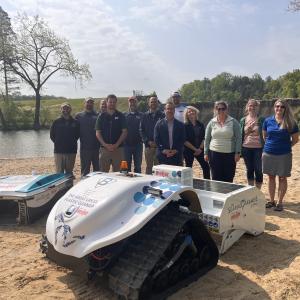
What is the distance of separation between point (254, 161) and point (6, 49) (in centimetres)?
3563

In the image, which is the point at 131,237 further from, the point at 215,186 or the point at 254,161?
the point at 254,161

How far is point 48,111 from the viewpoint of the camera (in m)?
42.7

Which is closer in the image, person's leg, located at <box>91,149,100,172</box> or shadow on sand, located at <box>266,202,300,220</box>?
shadow on sand, located at <box>266,202,300,220</box>

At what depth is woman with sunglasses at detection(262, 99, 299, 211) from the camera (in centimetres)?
642

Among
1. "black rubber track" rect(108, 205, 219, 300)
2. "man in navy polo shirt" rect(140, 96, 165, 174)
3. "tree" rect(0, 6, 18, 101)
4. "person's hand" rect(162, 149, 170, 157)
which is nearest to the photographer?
"black rubber track" rect(108, 205, 219, 300)

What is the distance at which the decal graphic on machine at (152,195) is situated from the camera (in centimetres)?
361

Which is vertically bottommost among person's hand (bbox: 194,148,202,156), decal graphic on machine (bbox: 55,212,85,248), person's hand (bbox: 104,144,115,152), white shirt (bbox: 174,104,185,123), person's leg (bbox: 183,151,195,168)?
decal graphic on machine (bbox: 55,212,85,248)

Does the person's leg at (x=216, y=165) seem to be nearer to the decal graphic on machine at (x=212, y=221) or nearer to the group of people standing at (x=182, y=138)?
the group of people standing at (x=182, y=138)

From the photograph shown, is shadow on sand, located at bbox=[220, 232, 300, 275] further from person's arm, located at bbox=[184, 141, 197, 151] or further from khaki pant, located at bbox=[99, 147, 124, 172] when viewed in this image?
khaki pant, located at bbox=[99, 147, 124, 172]

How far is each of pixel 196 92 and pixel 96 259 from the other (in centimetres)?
8822

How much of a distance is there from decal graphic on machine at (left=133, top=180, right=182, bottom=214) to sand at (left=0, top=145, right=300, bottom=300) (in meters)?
0.83

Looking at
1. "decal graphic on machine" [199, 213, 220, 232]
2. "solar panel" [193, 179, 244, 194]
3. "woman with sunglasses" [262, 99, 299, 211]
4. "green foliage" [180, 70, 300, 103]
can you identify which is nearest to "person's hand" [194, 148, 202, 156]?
"woman with sunglasses" [262, 99, 299, 211]

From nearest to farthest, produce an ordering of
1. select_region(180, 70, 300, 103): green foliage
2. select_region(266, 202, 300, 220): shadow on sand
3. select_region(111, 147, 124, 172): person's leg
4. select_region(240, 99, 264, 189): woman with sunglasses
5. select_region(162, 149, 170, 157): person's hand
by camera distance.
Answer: select_region(266, 202, 300, 220): shadow on sand, select_region(162, 149, 170, 157): person's hand, select_region(240, 99, 264, 189): woman with sunglasses, select_region(111, 147, 124, 172): person's leg, select_region(180, 70, 300, 103): green foliage

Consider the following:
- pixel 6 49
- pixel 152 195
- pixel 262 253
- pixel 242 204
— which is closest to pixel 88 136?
pixel 242 204
